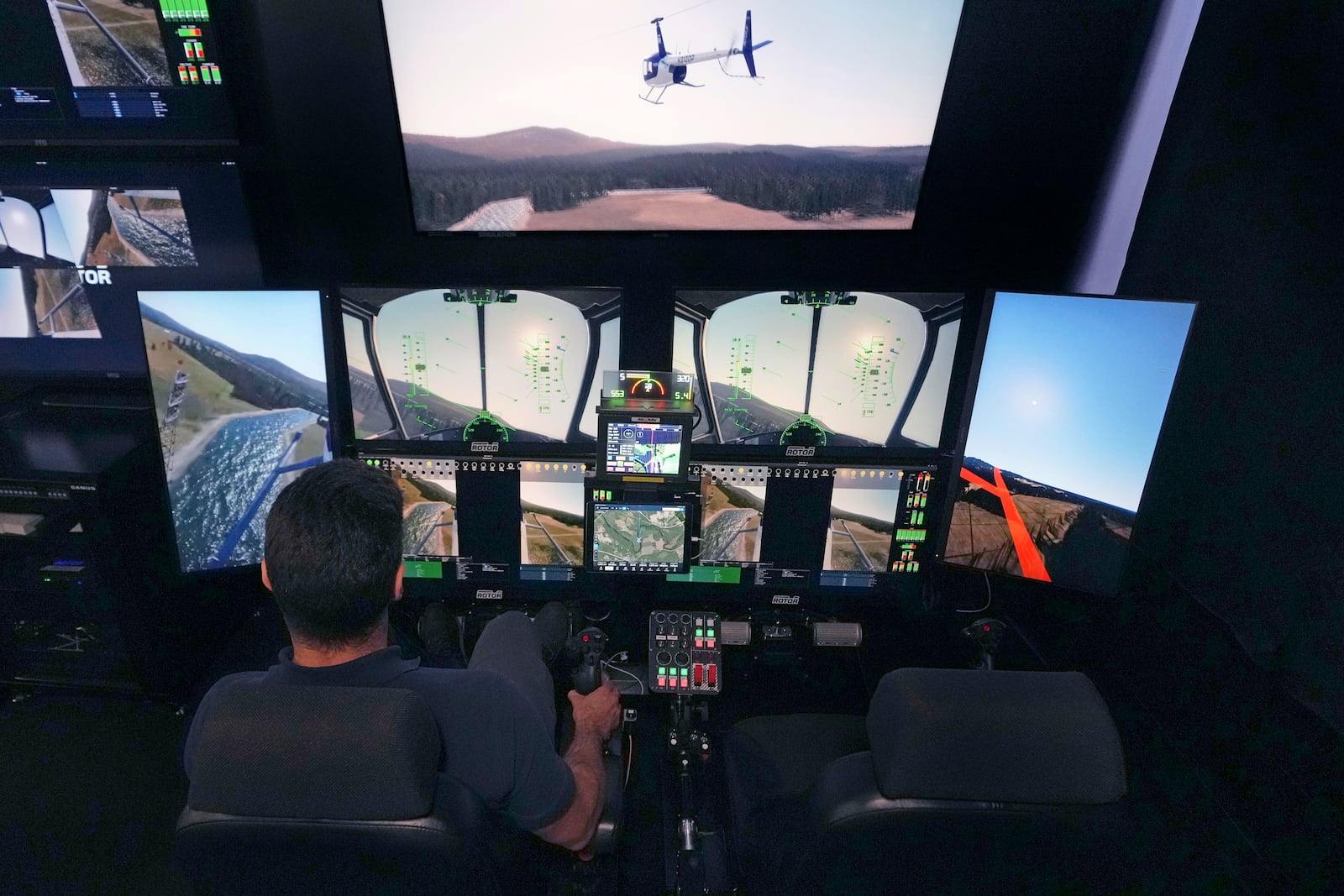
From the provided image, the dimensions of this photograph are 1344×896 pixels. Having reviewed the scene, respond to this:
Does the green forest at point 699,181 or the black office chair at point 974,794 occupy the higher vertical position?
the green forest at point 699,181

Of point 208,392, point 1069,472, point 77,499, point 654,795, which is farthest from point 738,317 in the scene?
point 77,499

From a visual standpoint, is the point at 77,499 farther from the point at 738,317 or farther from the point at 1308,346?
the point at 1308,346

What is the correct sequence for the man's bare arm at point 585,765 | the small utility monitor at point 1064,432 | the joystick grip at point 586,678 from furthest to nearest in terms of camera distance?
the joystick grip at point 586,678, the small utility monitor at point 1064,432, the man's bare arm at point 585,765

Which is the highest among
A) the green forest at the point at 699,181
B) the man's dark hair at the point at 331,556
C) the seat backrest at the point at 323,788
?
the green forest at the point at 699,181

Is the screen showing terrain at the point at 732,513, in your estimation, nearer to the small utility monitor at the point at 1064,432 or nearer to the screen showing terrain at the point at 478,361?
the screen showing terrain at the point at 478,361

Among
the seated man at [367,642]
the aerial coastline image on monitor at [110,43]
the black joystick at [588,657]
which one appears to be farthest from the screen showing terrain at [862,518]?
the aerial coastline image on monitor at [110,43]

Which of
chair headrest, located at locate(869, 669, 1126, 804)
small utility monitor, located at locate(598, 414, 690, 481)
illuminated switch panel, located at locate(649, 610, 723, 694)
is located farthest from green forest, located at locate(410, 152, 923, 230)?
chair headrest, located at locate(869, 669, 1126, 804)

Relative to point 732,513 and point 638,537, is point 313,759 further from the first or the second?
point 732,513
